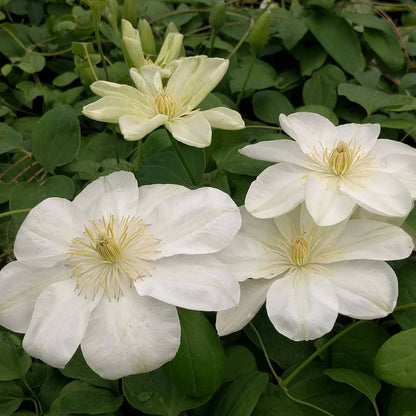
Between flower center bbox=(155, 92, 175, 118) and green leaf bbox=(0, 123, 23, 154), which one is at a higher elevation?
flower center bbox=(155, 92, 175, 118)

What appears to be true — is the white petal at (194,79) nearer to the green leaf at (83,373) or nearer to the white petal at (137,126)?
the white petal at (137,126)

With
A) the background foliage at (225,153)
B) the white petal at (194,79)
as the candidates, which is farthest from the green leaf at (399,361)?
the white petal at (194,79)

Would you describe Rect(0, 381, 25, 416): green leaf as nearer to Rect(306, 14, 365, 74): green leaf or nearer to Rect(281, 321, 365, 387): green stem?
Rect(281, 321, 365, 387): green stem

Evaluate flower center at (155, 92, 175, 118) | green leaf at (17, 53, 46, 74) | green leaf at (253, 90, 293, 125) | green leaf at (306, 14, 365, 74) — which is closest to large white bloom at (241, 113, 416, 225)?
flower center at (155, 92, 175, 118)

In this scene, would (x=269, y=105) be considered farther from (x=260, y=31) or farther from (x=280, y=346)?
(x=280, y=346)

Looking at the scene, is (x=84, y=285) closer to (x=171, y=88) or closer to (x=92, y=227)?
(x=92, y=227)

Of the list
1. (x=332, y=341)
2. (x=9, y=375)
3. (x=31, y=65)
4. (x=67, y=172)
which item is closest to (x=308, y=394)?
(x=332, y=341)
